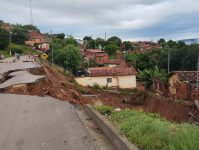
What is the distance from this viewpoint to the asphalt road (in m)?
7.58

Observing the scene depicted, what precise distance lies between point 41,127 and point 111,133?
269 cm

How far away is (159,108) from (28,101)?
438 inches

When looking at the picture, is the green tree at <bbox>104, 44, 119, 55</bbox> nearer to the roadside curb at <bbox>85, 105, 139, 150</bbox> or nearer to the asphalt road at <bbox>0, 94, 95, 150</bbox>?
the asphalt road at <bbox>0, 94, 95, 150</bbox>

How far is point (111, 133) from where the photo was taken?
7254 millimetres

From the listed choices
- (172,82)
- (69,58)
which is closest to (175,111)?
(172,82)

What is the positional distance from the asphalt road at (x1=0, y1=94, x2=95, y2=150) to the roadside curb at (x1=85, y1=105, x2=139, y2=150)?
36 cm

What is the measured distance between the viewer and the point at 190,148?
4.78 meters

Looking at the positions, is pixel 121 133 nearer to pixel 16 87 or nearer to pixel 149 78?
pixel 16 87

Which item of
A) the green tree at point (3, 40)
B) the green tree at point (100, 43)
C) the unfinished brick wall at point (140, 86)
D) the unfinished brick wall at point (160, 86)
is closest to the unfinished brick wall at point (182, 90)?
the unfinished brick wall at point (160, 86)

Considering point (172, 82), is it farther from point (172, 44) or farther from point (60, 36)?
point (60, 36)

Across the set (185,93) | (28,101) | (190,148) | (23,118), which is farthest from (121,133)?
(185,93)

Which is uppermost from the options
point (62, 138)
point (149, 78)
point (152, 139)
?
point (152, 139)

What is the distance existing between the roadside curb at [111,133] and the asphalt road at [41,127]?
36 cm

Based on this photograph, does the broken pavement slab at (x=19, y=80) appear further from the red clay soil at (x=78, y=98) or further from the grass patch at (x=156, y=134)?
the grass patch at (x=156, y=134)
